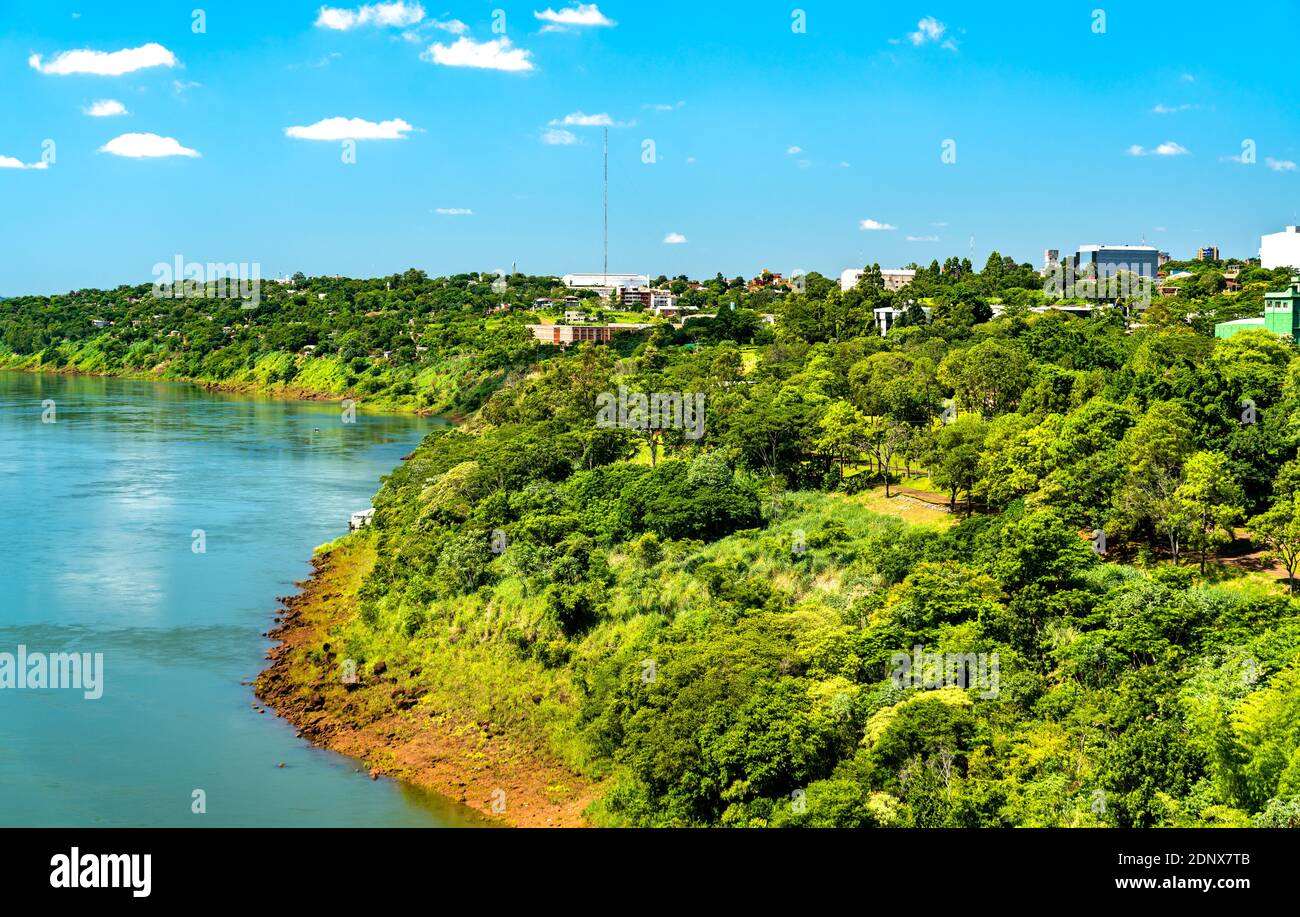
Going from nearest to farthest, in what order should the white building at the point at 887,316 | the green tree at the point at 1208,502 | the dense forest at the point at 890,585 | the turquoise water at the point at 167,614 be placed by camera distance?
the dense forest at the point at 890,585
the turquoise water at the point at 167,614
the green tree at the point at 1208,502
the white building at the point at 887,316

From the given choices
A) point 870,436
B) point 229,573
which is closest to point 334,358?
point 229,573

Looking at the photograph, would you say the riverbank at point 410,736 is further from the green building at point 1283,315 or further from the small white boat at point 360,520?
the green building at point 1283,315

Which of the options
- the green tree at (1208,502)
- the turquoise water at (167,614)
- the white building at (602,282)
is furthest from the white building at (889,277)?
the green tree at (1208,502)

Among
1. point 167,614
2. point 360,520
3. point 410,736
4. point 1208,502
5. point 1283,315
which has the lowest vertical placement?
point 410,736

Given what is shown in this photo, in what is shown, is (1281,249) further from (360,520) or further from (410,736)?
(410,736)

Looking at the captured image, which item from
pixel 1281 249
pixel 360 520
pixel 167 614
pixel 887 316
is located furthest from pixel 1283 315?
pixel 1281 249

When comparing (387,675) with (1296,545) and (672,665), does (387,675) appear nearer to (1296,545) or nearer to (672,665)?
(672,665)
